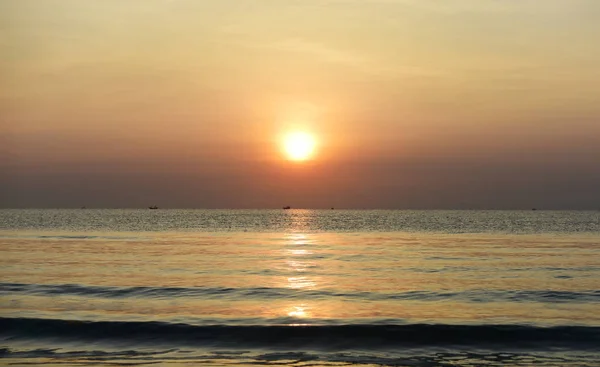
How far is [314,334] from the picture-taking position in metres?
24.9

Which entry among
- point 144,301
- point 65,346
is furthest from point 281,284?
point 65,346

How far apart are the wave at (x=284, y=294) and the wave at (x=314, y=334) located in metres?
7.04

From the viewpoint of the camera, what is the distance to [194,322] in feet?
87.8

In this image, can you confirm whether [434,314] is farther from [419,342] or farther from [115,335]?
[115,335]

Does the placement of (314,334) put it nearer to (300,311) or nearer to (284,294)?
(300,311)

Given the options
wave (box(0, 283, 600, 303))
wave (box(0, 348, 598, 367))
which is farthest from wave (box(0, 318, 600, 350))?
wave (box(0, 283, 600, 303))

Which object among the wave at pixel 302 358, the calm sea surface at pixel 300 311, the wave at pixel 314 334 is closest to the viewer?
the wave at pixel 302 358

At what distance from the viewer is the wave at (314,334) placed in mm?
23906

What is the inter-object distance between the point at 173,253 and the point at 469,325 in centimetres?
3724

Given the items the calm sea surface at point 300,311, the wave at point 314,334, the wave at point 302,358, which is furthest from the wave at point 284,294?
the wave at point 302,358

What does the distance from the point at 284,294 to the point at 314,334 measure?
961 cm

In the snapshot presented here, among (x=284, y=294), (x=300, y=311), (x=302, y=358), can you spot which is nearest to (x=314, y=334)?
(x=302, y=358)

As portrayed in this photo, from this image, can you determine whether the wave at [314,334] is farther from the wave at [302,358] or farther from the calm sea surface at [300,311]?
the wave at [302,358]

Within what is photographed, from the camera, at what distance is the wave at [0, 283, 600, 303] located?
33.2 meters
